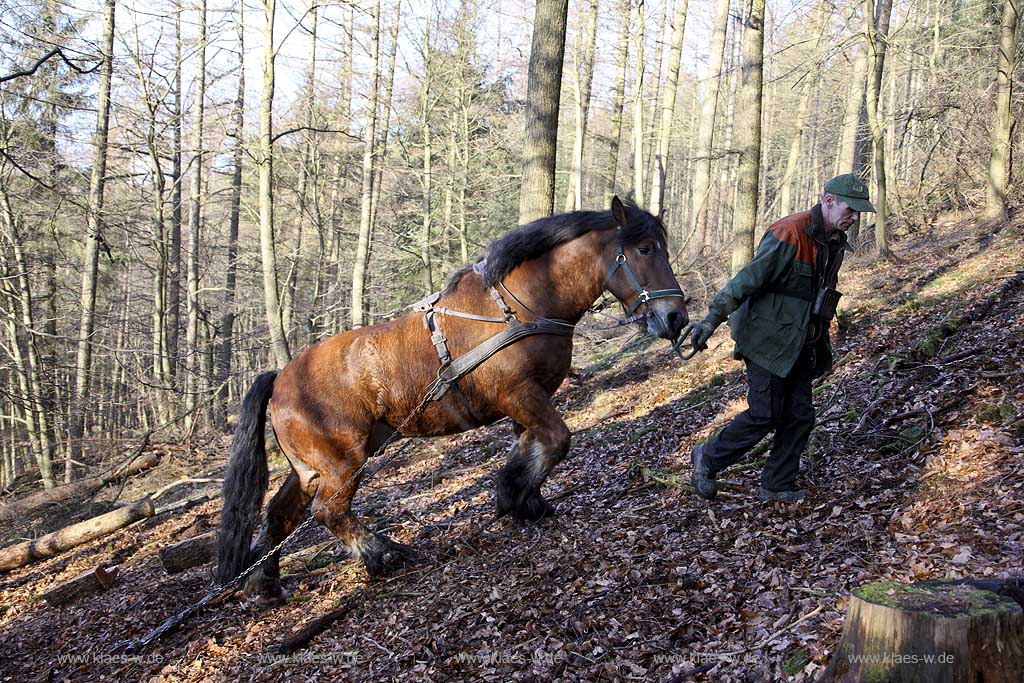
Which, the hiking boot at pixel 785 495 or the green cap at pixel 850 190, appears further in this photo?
the hiking boot at pixel 785 495

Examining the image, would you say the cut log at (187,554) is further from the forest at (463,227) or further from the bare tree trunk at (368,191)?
the bare tree trunk at (368,191)

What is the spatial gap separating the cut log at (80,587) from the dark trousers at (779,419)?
6.63 metres

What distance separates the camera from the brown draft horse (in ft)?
15.4

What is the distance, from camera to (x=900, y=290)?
→ 10500 mm

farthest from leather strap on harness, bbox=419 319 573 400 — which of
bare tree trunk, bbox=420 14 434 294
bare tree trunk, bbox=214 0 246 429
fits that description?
bare tree trunk, bbox=420 14 434 294

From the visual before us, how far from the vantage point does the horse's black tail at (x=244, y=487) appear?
5289 mm

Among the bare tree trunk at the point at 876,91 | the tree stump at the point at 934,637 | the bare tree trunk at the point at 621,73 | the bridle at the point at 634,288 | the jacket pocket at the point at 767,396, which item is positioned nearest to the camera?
the tree stump at the point at 934,637

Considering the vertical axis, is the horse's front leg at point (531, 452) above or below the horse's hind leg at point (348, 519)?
above

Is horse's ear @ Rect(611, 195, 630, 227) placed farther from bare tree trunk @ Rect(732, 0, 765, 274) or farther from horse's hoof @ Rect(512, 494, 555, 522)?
bare tree trunk @ Rect(732, 0, 765, 274)

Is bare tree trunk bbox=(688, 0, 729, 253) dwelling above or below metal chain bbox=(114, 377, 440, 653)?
above

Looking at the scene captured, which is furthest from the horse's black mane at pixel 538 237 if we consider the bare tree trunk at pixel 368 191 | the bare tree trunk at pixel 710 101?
the bare tree trunk at pixel 368 191

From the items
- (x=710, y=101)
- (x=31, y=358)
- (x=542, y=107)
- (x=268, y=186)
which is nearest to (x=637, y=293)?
(x=542, y=107)

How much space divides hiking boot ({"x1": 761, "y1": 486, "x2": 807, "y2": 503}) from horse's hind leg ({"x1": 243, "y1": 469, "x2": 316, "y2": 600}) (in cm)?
339

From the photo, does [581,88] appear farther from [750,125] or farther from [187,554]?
[187,554]
